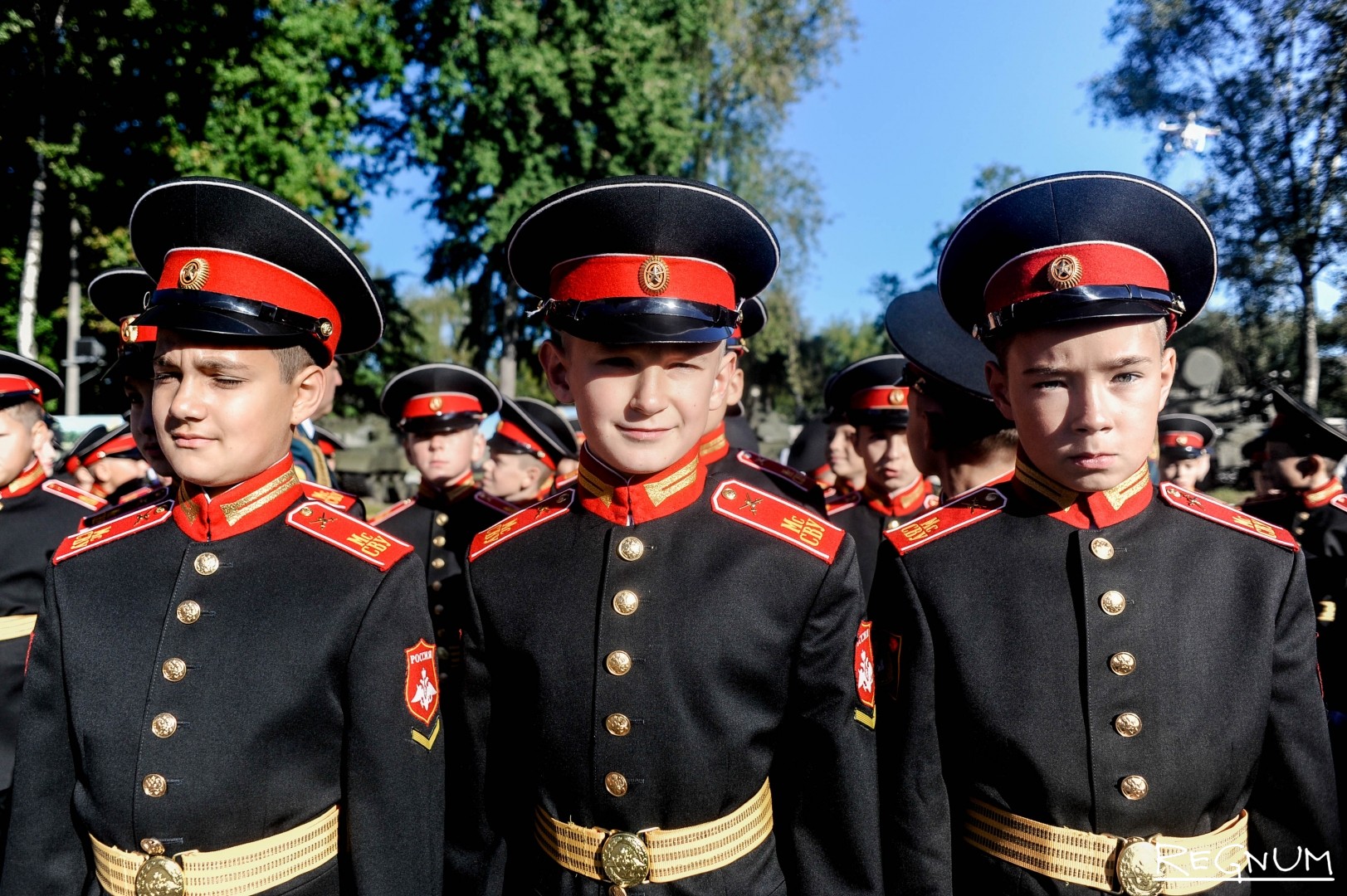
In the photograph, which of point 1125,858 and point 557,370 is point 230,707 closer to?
point 557,370

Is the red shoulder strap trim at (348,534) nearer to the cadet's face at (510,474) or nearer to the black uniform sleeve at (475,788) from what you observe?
the black uniform sleeve at (475,788)

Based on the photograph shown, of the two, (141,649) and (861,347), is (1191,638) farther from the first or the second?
(861,347)

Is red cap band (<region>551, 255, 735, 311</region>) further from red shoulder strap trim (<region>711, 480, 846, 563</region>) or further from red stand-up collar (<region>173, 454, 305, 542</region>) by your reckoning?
red stand-up collar (<region>173, 454, 305, 542</region>)

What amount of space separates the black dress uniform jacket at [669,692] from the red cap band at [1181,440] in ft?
21.1

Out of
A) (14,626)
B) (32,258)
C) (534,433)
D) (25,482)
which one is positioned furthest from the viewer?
(32,258)

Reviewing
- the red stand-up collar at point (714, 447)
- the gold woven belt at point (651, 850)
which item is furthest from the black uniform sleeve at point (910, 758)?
the red stand-up collar at point (714, 447)

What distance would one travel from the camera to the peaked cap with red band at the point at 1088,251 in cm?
200

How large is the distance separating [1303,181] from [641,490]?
1108 inches

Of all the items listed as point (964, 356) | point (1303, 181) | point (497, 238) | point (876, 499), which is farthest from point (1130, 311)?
point (1303, 181)

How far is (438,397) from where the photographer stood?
5336mm

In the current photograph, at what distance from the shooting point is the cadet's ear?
2.23 meters

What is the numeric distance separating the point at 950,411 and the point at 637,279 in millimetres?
1408

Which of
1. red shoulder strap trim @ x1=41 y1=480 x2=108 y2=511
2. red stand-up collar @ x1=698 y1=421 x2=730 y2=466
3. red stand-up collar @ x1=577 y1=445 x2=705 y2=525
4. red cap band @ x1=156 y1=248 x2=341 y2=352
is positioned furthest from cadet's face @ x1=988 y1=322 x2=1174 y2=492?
red shoulder strap trim @ x1=41 y1=480 x2=108 y2=511

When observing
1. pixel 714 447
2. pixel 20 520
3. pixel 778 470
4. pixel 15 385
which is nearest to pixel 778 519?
pixel 714 447
